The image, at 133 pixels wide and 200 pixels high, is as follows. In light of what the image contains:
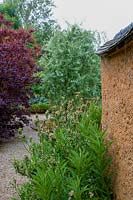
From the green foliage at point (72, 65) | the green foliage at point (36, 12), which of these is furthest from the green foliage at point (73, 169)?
the green foliage at point (36, 12)

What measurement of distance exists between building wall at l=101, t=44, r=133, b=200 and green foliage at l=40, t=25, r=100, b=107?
769 centimetres

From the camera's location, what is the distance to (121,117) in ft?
11.8

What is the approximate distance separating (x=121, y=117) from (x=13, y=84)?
6.80 m

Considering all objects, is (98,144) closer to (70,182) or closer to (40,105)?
(70,182)

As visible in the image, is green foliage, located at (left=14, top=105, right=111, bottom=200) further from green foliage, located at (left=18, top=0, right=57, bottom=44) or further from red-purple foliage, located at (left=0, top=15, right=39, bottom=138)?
green foliage, located at (left=18, top=0, right=57, bottom=44)

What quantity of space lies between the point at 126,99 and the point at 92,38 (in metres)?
9.22

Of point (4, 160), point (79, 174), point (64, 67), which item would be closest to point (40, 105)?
point (64, 67)

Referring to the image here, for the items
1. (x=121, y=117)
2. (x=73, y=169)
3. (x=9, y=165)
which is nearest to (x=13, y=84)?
(x=9, y=165)

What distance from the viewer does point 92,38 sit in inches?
488

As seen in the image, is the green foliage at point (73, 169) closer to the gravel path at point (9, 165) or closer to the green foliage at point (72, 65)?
the gravel path at point (9, 165)

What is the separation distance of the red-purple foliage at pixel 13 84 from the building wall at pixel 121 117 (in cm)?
590

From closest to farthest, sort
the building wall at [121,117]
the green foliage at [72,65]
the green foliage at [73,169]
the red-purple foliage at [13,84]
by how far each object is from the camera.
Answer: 1. the building wall at [121,117]
2. the green foliage at [73,169]
3. the red-purple foliage at [13,84]
4. the green foliage at [72,65]

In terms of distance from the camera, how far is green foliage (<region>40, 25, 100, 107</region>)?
1189 cm

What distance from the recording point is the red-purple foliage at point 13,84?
998cm
